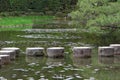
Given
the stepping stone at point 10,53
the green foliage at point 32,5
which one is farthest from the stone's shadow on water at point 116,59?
the green foliage at point 32,5

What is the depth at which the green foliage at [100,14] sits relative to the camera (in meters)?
33.2

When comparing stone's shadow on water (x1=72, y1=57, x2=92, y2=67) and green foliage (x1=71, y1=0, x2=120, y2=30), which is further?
green foliage (x1=71, y1=0, x2=120, y2=30)

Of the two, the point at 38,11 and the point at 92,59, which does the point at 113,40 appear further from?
the point at 38,11

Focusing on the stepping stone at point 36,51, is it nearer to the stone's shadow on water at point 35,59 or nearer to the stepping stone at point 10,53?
the stone's shadow on water at point 35,59

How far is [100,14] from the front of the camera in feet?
113

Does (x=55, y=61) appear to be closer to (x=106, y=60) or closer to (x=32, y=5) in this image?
(x=106, y=60)

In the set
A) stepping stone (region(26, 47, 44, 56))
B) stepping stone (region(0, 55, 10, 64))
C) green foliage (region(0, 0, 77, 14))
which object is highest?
stepping stone (region(0, 55, 10, 64))

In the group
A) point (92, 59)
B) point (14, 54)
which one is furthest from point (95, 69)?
point (14, 54)

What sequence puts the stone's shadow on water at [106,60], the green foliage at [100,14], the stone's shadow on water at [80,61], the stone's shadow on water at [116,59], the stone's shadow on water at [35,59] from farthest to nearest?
the green foliage at [100,14] < the stone's shadow on water at [35,59] < the stone's shadow on water at [106,60] < the stone's shadow on water at [116,59] < the stone's shadow on water at [80,61]

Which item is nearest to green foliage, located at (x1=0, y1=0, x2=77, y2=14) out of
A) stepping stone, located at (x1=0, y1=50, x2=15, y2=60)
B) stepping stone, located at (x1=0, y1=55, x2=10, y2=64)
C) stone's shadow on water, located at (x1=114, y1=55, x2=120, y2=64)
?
stepping stone, located at (x1=0, y1=50, x2=15, y2=60)

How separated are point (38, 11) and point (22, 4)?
135 inches

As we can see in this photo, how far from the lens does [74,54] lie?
26844 mm

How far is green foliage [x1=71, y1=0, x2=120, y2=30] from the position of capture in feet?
109

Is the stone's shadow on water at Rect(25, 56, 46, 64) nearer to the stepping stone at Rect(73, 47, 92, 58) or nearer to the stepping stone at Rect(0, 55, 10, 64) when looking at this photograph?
the stepping stone at Rect(0, 55, 10, 64)
